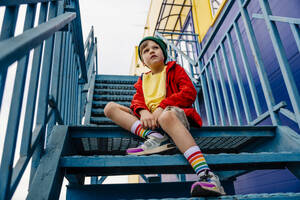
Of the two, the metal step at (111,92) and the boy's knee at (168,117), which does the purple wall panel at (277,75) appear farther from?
the metal step at (111,92)

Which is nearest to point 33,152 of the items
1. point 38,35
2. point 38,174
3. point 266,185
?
point 38,174

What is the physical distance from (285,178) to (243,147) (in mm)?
495

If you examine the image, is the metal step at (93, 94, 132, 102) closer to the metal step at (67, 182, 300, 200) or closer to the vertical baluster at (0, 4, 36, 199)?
the metal step at (67, 182, 300, 200)

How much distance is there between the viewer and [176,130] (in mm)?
1113

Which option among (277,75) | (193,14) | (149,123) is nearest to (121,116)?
(149,123)

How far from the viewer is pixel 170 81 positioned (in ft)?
5.19

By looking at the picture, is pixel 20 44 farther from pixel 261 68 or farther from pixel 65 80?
pixel 261 68

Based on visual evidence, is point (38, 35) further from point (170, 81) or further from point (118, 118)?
point (170, 81)

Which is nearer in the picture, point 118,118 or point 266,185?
point 118,118

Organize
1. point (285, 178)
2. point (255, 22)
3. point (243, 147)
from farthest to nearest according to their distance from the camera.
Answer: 1. point (255, 22)
2. point (285, 178)
3. point (243, 147)

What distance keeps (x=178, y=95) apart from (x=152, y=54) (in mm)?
474

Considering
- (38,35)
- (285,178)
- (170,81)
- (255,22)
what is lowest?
(285,178)

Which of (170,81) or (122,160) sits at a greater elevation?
(170,81)

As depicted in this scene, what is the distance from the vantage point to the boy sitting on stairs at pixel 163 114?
3.11ft
